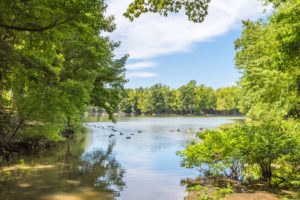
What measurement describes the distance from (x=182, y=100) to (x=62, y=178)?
106393 millimetres

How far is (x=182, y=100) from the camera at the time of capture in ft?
390

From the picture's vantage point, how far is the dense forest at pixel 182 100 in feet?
391

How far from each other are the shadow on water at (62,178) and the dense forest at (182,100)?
98.9 m

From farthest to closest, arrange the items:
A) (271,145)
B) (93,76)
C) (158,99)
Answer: (158,99)
(93,76)
(271,145)

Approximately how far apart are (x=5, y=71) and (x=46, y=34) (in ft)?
10.4

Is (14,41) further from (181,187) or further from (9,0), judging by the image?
(181,187)

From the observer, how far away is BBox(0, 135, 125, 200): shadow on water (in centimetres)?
1123

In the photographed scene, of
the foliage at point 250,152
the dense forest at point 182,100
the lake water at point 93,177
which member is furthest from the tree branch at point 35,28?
the dense forest at point 182,100

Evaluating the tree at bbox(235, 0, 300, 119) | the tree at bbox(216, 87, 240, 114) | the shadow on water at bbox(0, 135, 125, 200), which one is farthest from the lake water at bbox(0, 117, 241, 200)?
the tree at bbox(216, 87, 240, 114)

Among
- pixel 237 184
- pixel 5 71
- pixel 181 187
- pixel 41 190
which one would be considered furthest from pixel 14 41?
pixel 237 184

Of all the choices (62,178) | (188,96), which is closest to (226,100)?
(188,96)

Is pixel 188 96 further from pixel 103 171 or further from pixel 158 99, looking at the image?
pixel 103 171

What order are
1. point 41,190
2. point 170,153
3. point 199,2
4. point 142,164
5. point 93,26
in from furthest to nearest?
point 170,153 → point 142,164 → point 41,190 → point 93,26 → point 199,2

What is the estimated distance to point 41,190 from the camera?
38.2ft
